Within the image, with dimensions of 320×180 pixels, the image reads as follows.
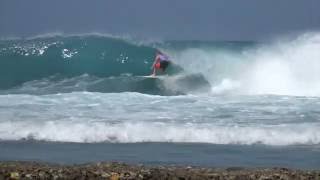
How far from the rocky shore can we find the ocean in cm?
108

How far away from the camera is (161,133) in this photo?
30.8 feet

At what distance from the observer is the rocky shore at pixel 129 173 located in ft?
19.5

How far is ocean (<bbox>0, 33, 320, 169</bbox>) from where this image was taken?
8.32 m

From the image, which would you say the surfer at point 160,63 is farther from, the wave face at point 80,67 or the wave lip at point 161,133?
the wave lip at point 161,133

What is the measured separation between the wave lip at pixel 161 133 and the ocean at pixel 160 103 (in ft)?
0.04

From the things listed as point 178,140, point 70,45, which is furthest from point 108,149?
point 70,45

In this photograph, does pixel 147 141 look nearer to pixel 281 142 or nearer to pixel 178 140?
pixel 178 140

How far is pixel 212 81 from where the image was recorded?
19.2 m

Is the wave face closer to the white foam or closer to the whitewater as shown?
the whitewater

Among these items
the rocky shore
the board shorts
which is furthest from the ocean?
the rocky shore

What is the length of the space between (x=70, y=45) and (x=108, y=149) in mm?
14917

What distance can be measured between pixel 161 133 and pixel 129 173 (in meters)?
3.36

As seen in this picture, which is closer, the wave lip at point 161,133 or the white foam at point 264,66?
the wave lip at point 161,133

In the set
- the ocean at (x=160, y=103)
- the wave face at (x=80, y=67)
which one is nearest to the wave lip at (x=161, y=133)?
the ocean at (x=160, y=103)
